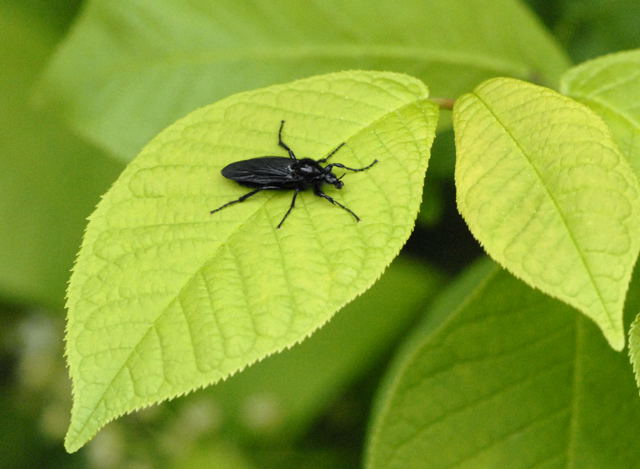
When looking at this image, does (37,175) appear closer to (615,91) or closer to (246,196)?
(246,196)

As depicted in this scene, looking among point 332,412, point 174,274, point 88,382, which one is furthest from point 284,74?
point 332,412

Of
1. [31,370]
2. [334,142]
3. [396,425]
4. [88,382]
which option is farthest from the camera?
[31,370]

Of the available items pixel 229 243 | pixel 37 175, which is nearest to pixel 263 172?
pixel 229 243

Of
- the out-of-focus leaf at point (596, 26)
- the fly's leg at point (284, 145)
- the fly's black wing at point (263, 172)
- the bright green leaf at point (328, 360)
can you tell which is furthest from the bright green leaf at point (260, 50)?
the bright green leaf at point (328, 360)

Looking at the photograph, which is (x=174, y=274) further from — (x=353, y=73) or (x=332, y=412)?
(x=332, y=412)

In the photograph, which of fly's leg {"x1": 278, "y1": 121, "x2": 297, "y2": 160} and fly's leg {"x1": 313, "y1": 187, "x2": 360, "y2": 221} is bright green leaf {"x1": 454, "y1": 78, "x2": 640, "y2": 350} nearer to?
fly's leg {"x1": 313, "y1": 187, "x2": 360, "y2": 221}

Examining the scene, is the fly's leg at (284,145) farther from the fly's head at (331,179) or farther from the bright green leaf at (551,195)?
the bright green leaf at (551,195)

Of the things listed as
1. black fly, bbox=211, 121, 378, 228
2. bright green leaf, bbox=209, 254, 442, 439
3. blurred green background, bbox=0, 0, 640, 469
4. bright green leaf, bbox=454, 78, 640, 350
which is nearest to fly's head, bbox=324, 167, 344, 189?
black fly, bbox=211, 121, 378, 228
